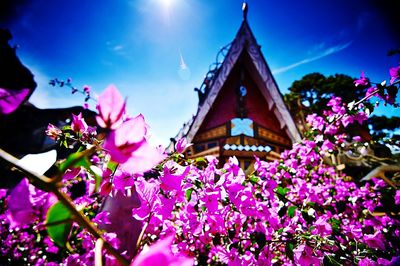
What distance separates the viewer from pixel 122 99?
37 centimetres

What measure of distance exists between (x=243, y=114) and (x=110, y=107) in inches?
212

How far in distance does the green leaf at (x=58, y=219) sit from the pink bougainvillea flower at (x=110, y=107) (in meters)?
0.15

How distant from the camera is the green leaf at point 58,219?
333mm

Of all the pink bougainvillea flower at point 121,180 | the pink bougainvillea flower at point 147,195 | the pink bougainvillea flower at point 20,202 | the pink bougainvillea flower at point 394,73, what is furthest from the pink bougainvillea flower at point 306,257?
the pink bougainvillea flower at point 394,73

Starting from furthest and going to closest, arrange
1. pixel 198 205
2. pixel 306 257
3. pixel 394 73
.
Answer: pixel 394 73
pixel 198 205
pixel 306 257

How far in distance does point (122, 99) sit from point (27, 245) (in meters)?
4.76

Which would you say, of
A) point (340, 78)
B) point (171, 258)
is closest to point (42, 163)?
point (171, 258)

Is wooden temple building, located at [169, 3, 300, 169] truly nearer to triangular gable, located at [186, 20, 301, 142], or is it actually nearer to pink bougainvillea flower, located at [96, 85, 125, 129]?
triangular gable, located at [186, 20, 301, 142]

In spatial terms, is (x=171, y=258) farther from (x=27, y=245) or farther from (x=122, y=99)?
(x=27, y=245)

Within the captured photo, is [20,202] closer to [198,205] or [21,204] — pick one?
[21,204]

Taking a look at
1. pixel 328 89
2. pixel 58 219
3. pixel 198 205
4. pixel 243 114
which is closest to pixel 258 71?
pixel 243 114

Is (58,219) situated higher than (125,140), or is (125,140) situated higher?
(125,140)

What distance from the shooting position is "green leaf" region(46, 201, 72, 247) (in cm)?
33

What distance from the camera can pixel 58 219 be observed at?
34 cm
